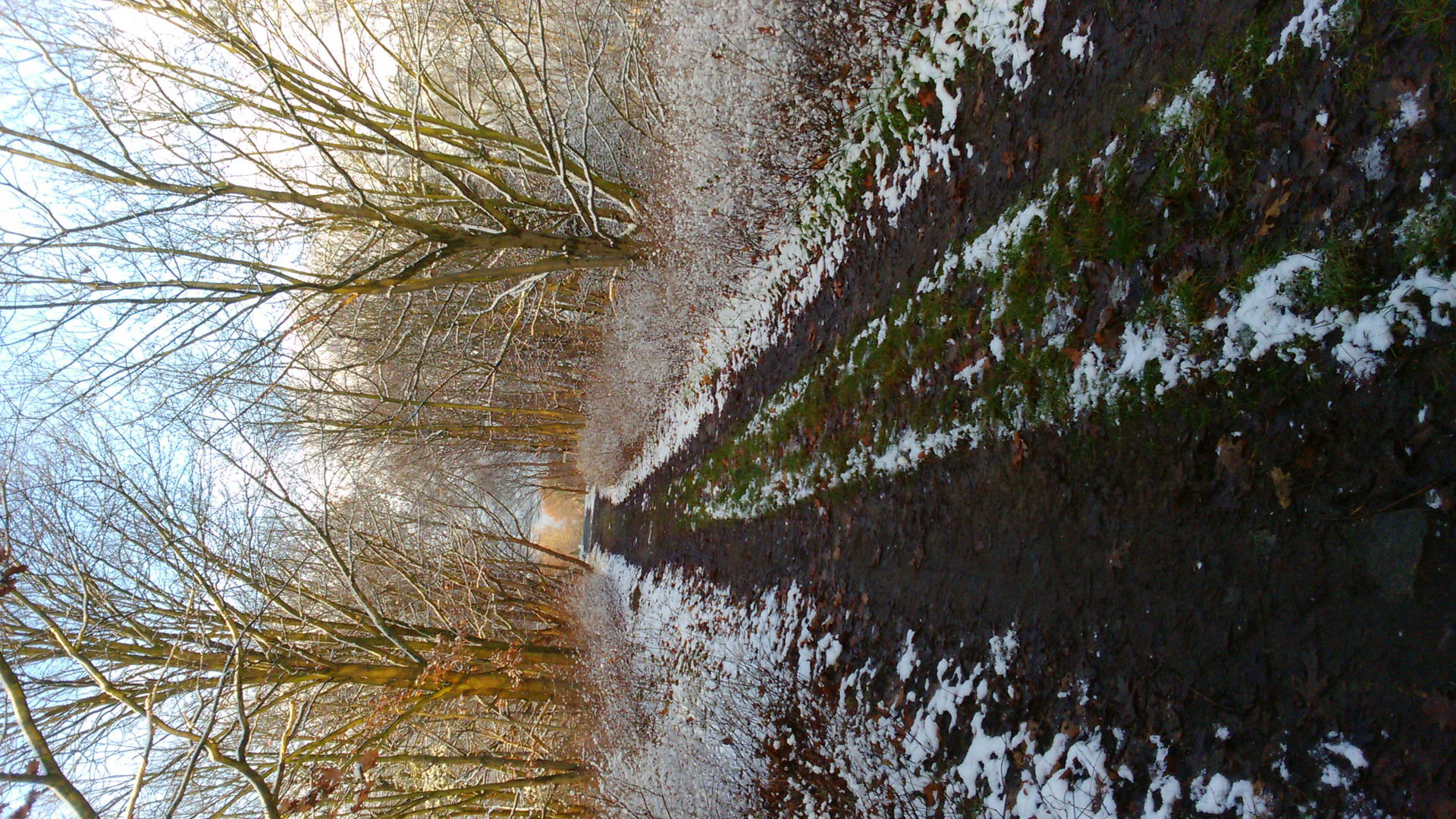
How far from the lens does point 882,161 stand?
6559 millimetres

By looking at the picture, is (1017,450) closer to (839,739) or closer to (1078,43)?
(1078,43)

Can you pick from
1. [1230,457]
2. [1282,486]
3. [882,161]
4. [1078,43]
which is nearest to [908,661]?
[1230,457]

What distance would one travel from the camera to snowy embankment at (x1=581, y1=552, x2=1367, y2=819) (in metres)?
3.38

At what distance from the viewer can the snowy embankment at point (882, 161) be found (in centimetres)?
527

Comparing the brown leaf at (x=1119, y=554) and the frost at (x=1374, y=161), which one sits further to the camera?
the brown leaf at (x=1119, y=554)

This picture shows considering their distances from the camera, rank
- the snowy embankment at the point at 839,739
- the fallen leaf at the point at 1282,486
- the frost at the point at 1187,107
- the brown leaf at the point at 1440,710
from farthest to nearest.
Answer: the frost at the point at 1187,107 → the snowy embankment at the point at 839,739 → the fallen leaf at the point at 1282,486 → the brown leaf at the point at 1440,710

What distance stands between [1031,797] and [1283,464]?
2.00 m

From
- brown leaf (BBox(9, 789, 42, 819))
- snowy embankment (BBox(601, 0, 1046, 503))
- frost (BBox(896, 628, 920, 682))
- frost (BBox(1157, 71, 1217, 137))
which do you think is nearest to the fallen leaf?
frost (BBox(1157, 71, 1217, 137))

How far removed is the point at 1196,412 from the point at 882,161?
3.89 m

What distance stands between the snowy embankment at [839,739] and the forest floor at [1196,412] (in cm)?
5

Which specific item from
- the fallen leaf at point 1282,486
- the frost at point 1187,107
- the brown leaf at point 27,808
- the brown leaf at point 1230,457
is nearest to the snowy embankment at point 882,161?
the frost at point 1187,107

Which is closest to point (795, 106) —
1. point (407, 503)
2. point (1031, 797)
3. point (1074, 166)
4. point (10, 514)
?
point (1074, 166)

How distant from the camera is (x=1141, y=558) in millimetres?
3604

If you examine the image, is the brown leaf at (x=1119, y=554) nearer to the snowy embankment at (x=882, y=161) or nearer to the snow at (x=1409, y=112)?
the snow at (x=1409, y=112)
